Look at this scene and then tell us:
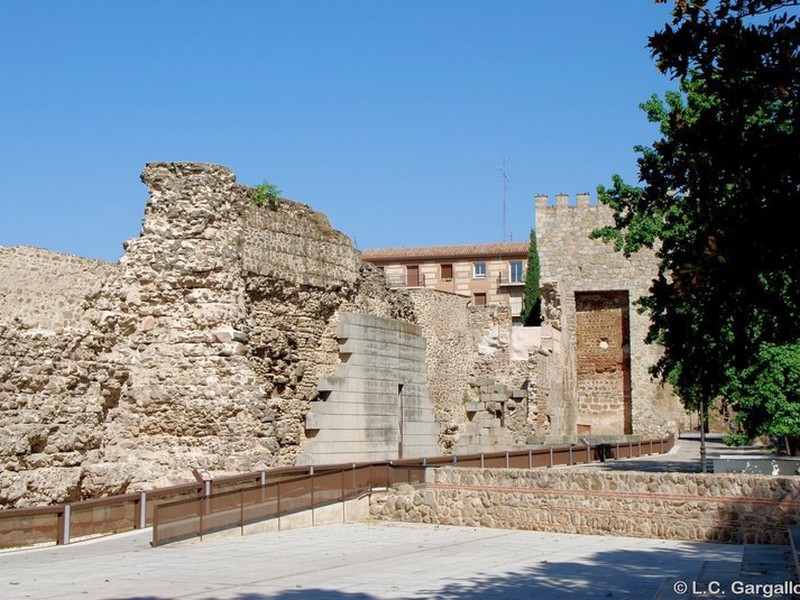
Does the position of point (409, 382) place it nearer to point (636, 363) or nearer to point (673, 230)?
point (673, 230)

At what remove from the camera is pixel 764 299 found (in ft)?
34.4

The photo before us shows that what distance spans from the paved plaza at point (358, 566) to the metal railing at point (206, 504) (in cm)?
24

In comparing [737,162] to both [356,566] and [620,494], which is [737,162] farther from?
[620,494]

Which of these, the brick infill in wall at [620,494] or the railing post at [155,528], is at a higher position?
the brick infill in wall at [620,494]

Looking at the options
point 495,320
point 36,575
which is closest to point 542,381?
point 495,320

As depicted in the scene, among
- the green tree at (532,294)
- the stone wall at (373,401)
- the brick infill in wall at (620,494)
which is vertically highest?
the green tree at (532,294)

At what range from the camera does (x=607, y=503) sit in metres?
17.2

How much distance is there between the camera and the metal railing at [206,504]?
46.4ft

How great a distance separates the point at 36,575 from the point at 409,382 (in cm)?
1405

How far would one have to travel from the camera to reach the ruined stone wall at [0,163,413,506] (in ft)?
56.3

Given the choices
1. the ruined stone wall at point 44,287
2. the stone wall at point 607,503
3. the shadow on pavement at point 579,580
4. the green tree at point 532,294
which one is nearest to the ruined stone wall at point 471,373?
the stone wall at point 607,503

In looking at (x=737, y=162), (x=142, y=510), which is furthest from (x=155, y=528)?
(x=737, y=162)

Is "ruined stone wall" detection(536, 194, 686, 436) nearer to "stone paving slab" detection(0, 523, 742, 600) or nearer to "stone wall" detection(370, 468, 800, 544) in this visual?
"stone wall" detection(370, 468, 800, 544)

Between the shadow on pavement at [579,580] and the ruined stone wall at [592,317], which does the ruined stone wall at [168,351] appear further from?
the ruined stone wall at [592,317]
